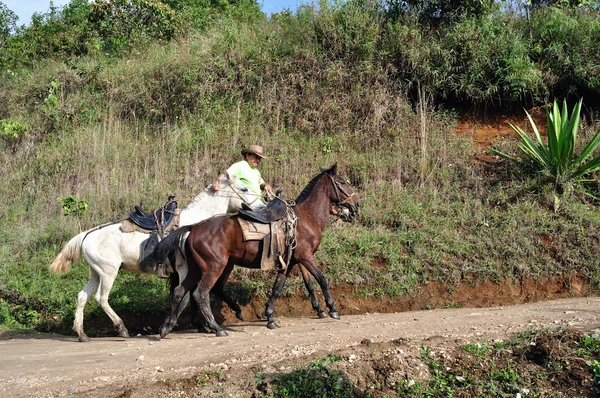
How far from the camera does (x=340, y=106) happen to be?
587 inches

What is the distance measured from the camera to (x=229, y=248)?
8.52 metres

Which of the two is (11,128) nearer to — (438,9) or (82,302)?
(82,302)

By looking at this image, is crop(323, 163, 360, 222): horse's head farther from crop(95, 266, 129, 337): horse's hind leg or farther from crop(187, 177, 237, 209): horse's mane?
crop(95, 266, 129, 337): horse's hind leg

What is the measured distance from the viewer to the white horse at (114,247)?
905 cm

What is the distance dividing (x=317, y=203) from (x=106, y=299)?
11.5 ft

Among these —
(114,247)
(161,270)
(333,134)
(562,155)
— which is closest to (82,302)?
(114,247)

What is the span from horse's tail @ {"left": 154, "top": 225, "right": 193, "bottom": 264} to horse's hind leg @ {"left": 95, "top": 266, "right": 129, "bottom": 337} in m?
0.90

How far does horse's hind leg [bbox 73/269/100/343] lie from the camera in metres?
8.85

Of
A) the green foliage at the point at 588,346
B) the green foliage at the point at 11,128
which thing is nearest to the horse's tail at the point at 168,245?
the green foliage at the point at 588,346

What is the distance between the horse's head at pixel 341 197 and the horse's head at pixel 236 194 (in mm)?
1160

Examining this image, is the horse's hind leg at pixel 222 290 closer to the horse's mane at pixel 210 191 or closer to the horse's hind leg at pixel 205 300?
the horse's hind leg at pixel 205 300

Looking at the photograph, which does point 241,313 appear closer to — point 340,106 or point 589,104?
point 340,106

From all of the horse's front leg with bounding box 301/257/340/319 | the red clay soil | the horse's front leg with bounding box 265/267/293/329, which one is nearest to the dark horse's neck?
the horse's front leg with bounding box 301/257/340/319

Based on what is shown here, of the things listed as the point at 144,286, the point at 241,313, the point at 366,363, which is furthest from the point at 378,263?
the point at 366,363
